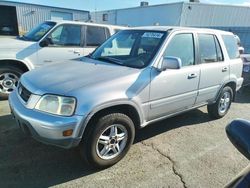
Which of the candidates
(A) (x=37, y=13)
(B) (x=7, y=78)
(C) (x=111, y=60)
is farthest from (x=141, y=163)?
(A) (x=37, y=13)

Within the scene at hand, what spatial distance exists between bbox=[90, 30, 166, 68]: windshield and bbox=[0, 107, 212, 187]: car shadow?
130 centimetres

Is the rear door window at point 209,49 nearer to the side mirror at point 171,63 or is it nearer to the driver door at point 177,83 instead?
the driver door at point 177,83

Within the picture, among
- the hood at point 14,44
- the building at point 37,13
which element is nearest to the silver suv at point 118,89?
the hood at point 14,44

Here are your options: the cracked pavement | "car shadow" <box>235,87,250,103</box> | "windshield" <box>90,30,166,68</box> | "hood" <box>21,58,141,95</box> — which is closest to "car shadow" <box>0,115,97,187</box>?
the cracked pavement

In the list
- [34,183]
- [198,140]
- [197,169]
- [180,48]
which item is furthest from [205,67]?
[34,183]

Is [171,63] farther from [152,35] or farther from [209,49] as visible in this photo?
[209,49]

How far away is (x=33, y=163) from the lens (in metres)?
3.38

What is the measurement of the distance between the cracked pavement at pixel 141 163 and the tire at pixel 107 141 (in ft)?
0.49

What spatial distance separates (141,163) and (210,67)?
7.20 feet

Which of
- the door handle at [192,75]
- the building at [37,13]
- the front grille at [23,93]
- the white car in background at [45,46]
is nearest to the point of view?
the front grille at [23,93]

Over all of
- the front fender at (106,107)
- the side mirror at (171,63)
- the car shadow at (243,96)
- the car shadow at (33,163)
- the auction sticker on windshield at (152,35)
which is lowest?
the car shadow at (243,96)

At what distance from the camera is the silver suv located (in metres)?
2.91

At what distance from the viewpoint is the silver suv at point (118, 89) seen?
2.91 metres

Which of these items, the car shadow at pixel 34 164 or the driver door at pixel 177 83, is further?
the driver door at pixel 177 83
